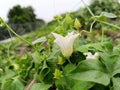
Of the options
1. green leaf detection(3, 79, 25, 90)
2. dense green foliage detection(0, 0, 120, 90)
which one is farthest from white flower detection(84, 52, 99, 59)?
green leaf detection(3, 79, 25, 90)

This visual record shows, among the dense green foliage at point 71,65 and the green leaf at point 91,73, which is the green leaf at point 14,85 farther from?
the green leaf at point 91,73

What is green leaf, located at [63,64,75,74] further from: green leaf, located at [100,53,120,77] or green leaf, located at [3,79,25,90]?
green leaf, located at [3,79,25,90]

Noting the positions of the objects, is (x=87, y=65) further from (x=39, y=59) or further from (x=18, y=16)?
(x=18, y=16)

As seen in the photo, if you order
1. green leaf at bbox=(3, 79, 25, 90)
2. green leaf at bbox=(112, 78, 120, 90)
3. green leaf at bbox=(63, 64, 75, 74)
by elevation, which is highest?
green leaf at bbox=(63, 64, 75, 74)

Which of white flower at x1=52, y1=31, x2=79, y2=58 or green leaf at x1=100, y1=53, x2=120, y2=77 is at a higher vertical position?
white flower at x1=52, y1=31, x2=79, y2=58

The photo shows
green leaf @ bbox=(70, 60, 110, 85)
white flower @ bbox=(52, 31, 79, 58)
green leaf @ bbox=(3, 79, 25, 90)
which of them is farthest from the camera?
green leaf @ bbox=(3, 79, 25, 90)

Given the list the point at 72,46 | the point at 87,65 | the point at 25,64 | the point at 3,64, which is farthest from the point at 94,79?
the point at 3,64

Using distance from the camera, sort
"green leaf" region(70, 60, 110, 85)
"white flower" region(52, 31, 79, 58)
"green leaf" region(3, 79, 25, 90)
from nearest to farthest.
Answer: "green leaf" region(70, 60, 110, 85) < "white flower" region(52, 31, 79, 58) < "green leaf" region(3, 79, 25, 90)

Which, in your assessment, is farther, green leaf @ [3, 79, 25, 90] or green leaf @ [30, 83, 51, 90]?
green leaf @ [3, 79, 25, 90]
